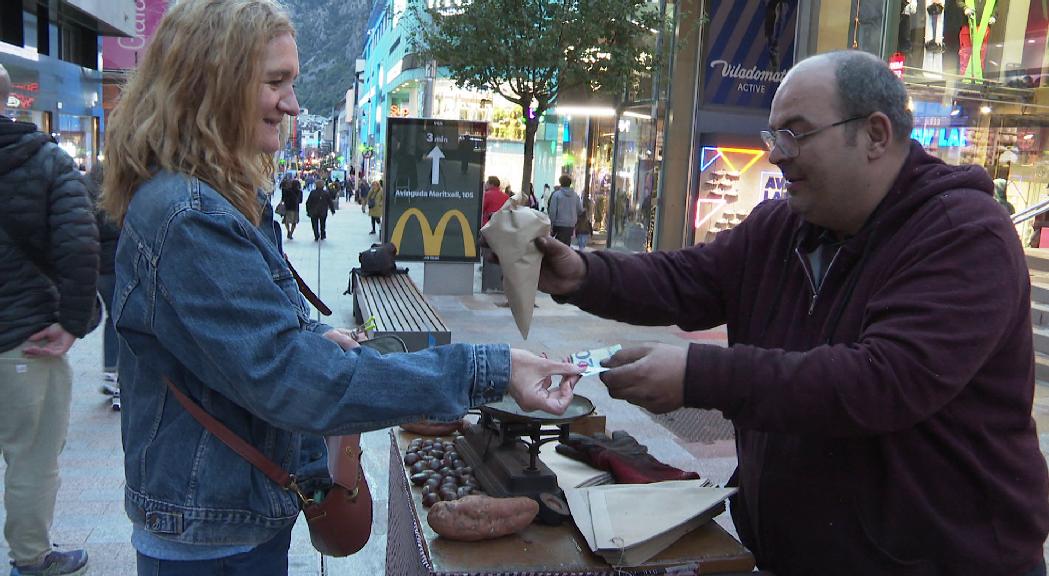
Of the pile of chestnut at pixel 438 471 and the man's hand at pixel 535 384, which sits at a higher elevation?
the man's hand at pixel 535 384

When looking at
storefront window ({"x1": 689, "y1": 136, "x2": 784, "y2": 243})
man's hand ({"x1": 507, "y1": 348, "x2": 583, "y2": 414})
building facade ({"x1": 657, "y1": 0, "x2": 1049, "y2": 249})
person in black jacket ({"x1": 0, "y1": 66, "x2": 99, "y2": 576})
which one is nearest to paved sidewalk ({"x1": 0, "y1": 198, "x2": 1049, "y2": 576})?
person in black jacket ({"x1": 0, "y1": 66, "x2": 99, "y2": 576})

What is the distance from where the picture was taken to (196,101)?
68.4 inches

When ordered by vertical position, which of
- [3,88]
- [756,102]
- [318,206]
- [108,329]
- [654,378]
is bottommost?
[108,329]

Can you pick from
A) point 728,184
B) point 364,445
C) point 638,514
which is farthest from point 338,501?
point 728,184

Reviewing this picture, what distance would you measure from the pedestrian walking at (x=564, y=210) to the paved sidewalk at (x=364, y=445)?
4.31m

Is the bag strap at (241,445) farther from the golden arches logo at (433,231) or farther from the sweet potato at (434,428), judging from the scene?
the golden arches logo at (433,231)

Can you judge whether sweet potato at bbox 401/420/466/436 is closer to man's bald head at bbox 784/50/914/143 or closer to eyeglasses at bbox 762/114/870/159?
eyeglasses at bbox 762/114/870/159

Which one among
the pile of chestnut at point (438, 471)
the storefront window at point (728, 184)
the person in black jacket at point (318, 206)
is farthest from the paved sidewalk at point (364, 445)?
the person in black jacket at point (318, 206)

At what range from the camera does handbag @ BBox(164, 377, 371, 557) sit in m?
1.83

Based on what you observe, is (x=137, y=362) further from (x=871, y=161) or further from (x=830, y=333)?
(x=871, y=161)

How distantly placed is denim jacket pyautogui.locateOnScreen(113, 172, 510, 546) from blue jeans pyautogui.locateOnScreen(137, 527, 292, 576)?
3.0 inches

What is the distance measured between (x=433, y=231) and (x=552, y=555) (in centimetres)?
991

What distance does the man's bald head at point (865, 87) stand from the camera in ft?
6.50

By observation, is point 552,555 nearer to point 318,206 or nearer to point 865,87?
point 865,87
